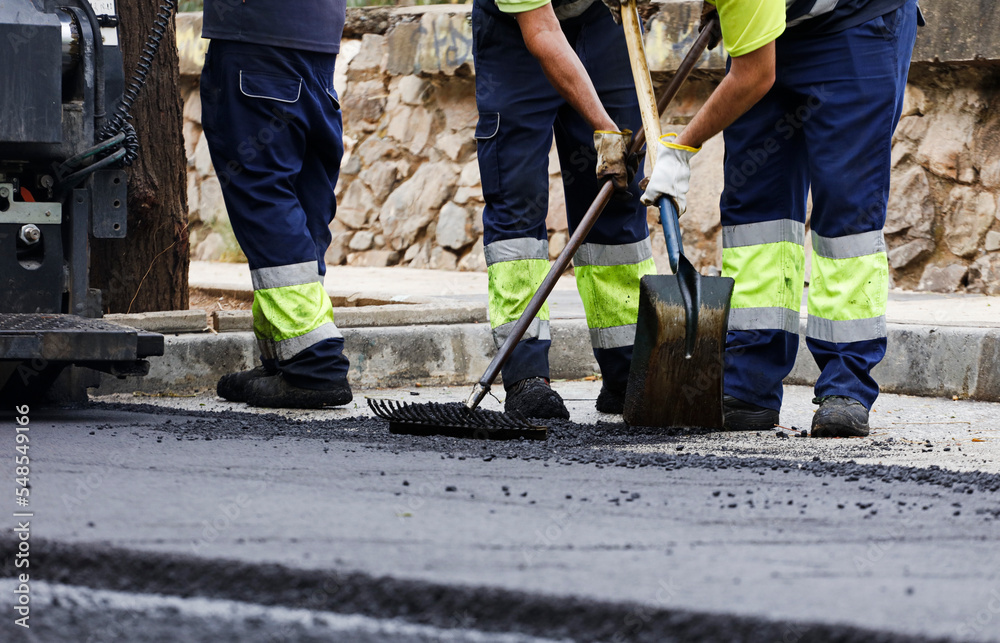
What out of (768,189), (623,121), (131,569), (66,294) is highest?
(623,121)

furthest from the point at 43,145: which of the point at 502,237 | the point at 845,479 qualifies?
the point at 845,479

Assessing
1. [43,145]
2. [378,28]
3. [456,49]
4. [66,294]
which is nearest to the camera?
[43,145]

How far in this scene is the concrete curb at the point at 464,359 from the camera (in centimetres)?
402

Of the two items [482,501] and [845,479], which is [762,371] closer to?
[845,479]

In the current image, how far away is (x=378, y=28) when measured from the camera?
27.7 feet

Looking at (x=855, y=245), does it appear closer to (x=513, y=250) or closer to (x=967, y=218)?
(x=513, y=250)

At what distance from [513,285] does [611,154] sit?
52 centimetres

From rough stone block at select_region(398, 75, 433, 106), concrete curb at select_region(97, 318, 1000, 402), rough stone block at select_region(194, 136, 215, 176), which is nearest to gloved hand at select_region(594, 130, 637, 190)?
concrete curb at select_region(97, 318, 1000, 402)

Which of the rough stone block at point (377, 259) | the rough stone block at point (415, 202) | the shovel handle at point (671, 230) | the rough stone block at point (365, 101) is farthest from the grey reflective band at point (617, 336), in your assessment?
the rough stone block at point (365, 101)

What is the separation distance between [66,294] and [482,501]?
1.73 meters

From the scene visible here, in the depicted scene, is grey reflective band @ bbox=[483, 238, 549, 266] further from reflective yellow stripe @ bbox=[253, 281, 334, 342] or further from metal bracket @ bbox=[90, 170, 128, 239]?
metal bracket @ bbox=[90, 170, 128, 239]

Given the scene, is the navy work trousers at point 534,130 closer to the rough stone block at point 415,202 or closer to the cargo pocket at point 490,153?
the cargo pocket at point 490,153

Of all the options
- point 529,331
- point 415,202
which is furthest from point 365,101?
point 529,331

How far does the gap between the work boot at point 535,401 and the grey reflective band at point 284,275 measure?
2.57ft
